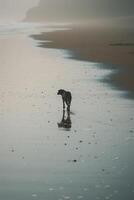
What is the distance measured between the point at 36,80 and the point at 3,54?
30774mm

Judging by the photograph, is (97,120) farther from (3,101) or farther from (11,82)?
(11,82)

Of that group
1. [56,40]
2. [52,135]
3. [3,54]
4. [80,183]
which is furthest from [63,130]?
[56,40]

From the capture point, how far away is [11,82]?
47344 millimetres

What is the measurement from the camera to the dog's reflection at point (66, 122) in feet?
94.2

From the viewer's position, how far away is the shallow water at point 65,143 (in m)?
19.1

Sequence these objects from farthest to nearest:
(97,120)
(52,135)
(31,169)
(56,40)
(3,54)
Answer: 1. (56,40)
2. (3,54)
3. (97,120)
4. (52,135)
5. (31,169)

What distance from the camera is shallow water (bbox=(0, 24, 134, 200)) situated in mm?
19078

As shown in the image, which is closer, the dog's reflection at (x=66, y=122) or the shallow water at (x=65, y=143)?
the shallow water at (x=65, y=143)

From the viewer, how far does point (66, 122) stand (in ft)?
97.6

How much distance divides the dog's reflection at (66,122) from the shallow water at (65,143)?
9.4 inches

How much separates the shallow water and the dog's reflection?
0.24m

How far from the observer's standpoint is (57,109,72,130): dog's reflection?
28719mm

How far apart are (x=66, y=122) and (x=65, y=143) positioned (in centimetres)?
477

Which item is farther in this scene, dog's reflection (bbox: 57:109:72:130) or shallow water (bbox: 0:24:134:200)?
dog's reflection (bbox: 57:109:72:130)
